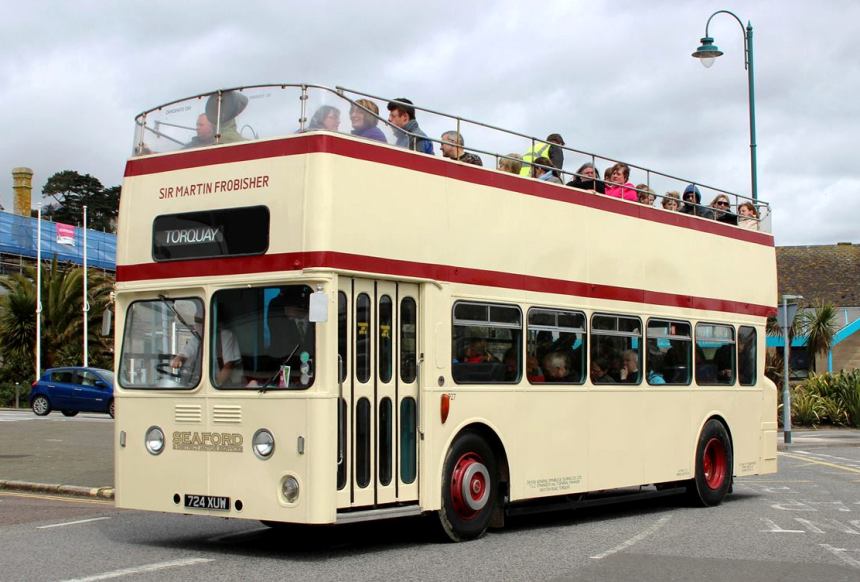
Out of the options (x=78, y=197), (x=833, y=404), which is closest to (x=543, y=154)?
(x=833, y=404)

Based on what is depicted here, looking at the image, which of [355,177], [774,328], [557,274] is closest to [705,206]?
[557,274]

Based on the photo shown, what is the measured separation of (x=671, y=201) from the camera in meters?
16.2

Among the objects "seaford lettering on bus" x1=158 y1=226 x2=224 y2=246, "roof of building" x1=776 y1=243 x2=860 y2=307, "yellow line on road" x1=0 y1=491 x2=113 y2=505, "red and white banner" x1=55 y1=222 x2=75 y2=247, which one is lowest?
"yellow line on road" x1=0 y1=491 x2=113 y2=505

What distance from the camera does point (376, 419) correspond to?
35.9ft

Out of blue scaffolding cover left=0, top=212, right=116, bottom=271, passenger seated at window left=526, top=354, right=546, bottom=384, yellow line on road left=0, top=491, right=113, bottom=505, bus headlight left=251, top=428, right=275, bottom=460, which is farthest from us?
blue scaffolding cover left=0, top=212, right=116, bottom=271

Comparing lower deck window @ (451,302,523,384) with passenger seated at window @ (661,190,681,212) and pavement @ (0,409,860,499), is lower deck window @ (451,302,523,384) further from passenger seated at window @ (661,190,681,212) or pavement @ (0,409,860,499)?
pavement @ (0,409,860,499)

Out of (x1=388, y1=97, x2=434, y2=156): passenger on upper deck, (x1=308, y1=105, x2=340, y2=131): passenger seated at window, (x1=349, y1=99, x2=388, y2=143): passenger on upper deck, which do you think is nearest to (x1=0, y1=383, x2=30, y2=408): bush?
(x1=388, y1=97, x2=434, y2=156): passenger on upper deck

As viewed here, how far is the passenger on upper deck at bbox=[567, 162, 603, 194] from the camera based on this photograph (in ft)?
47.1

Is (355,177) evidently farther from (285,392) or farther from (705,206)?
(705,206)

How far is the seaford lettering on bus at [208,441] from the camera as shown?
35.2 feet

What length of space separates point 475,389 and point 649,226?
440cm

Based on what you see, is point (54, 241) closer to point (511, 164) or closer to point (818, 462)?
point (818, 462)

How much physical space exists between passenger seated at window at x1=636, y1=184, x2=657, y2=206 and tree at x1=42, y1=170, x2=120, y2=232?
78.2 meters

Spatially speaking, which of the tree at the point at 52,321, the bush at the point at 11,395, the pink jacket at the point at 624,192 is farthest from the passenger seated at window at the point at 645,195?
the bush at the point at 11,395
